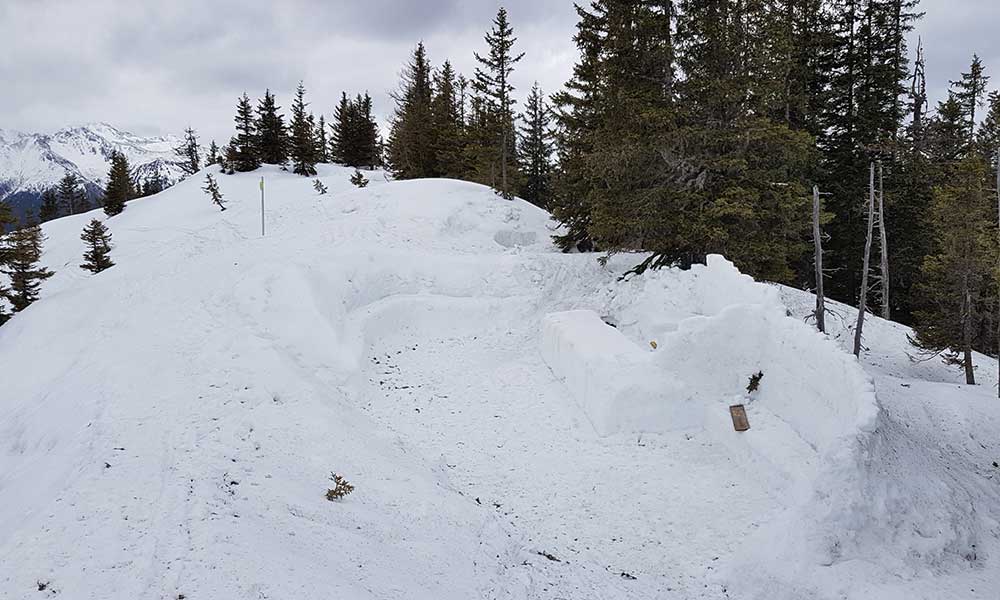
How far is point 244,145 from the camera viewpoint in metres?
43.8

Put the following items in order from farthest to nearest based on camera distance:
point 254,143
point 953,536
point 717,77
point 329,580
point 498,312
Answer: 1. point 254,143
2. point 498,312
3. point 717,77
4. point 953,536
5. point 329,580

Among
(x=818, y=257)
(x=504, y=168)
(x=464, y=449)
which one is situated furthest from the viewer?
(x=504, y=168)

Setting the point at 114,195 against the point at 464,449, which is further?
the point at 114,195

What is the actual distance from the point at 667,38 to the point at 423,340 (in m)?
11.6

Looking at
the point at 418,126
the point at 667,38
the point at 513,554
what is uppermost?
the point at 418,126

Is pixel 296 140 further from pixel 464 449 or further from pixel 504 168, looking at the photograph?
pixel 464 449

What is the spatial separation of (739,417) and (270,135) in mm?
48147

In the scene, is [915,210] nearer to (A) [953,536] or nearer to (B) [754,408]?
(B) [754,408]

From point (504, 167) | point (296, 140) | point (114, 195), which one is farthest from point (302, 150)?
point (504, 167)

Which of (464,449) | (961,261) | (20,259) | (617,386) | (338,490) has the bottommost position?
(464,449)

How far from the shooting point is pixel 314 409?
9.09m

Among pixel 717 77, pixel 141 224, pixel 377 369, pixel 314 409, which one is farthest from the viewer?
pixel 141 224

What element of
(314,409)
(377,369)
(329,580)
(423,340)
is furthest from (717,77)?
(329,580)

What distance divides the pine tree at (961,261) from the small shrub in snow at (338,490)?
17.7 m
